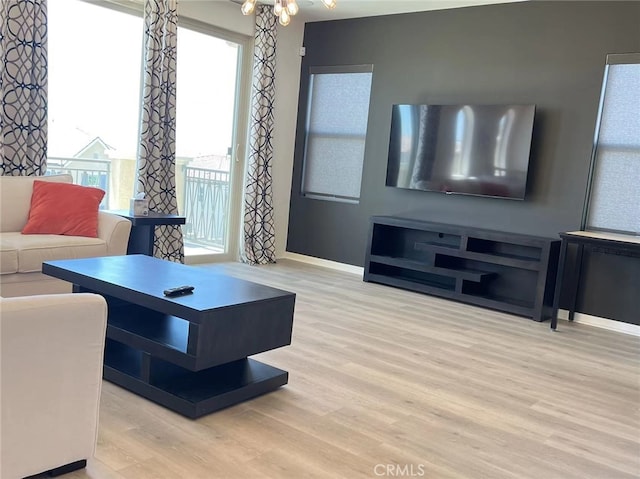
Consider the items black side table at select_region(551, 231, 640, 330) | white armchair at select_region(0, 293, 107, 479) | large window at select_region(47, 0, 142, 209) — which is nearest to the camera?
white armchair at select_region(0, 293, 107, 479)

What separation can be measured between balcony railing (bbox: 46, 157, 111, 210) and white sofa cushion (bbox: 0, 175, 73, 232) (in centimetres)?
92

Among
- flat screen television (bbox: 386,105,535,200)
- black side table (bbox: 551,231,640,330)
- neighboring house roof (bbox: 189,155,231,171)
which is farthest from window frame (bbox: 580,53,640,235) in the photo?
neighboring house roof (bbox: 189,155,231,171)

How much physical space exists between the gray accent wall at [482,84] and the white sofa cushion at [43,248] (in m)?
2.94

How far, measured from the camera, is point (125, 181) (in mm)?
5223

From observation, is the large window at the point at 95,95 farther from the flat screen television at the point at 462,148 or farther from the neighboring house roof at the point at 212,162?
the flat screen television at the point at 462,148

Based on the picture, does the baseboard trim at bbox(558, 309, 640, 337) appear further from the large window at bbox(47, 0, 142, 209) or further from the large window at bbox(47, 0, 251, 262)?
the large window at bbox(47, 0, 142, 209)

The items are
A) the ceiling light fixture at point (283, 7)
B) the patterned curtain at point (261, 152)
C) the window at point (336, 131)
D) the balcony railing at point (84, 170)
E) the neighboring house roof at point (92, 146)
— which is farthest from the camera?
the window at point (336, 131)

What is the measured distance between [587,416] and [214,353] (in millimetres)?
1778

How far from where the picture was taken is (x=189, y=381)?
252 centimetres

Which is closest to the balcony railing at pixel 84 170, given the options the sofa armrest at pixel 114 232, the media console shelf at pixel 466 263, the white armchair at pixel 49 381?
the sofa armrest at pixel 114 232

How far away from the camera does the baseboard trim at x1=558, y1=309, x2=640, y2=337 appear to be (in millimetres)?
4402

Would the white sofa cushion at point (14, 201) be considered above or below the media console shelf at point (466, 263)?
above

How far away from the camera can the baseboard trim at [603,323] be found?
440 cm

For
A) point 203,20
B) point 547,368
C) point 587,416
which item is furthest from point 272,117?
point 587,416
